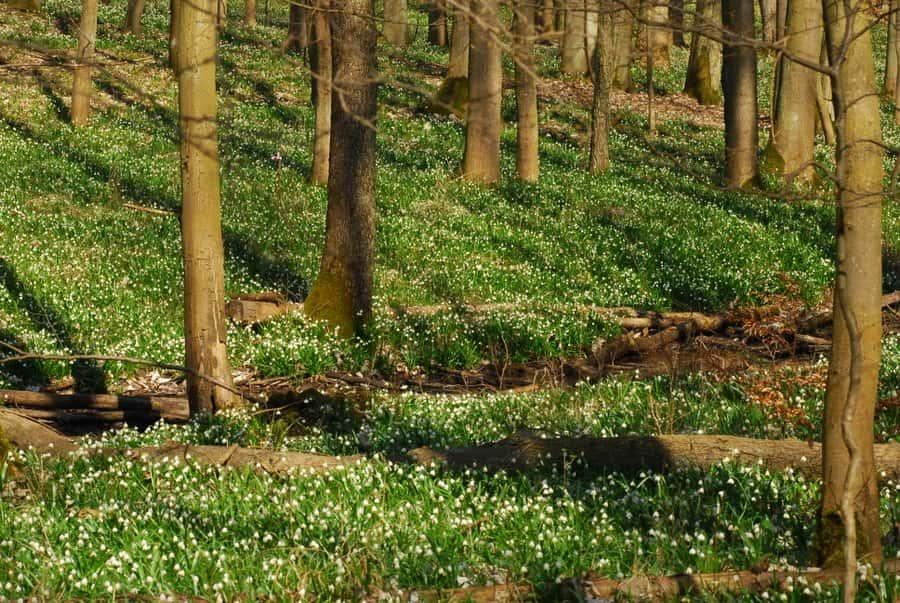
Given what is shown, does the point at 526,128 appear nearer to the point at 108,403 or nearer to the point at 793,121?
the point at 793,121

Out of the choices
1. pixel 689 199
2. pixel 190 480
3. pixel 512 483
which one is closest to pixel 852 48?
pixel 512 483

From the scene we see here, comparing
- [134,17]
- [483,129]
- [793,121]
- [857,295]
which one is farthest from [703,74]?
[857,295]

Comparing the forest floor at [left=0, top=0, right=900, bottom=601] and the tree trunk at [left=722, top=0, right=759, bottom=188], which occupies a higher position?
the tree trunk at [left=722, top=0, right=759, bottom=188]

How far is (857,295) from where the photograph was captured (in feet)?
15.4

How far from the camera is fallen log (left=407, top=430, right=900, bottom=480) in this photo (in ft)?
21.9

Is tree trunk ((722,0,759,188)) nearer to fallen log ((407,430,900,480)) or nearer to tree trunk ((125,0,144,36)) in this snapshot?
fallen log ((407,430,900,480))

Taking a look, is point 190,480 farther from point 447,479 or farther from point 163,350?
point 163,350

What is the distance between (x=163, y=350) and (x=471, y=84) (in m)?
11.3

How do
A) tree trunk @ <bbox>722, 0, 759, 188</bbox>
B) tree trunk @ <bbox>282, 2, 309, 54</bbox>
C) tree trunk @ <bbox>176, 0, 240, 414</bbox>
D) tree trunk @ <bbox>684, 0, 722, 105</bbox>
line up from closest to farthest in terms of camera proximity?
tree trunk @ <bbox>282, 2, 309, 54</bbox> → tree trunk @ <bbox>176, 0, 240, 414</bbox> → tree trunk @ <bbox>722, 0, 759, 188</bbox> → tree trunk @ <bbox>684, 0, 722, 105</bbox>

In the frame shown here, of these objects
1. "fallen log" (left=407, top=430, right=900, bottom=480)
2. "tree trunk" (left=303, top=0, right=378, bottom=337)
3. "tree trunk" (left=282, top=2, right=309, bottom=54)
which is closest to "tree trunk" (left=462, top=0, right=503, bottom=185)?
"tree trunk" (left=282, top=2, right=309, bottom=54)

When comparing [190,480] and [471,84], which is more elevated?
[471,84]

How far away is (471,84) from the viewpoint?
70.5ft

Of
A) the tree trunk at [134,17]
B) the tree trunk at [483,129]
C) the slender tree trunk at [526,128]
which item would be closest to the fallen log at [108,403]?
the tree trunk at [483,129]

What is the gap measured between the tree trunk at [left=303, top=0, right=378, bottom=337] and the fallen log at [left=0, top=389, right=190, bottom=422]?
8.60ft
